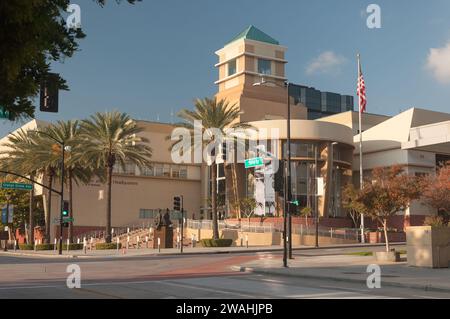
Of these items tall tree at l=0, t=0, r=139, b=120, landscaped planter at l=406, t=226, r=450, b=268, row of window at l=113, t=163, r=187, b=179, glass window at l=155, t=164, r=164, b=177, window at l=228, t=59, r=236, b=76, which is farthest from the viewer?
window at l=228, t=59, r=236, b=76

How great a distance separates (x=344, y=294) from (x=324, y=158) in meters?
49.8

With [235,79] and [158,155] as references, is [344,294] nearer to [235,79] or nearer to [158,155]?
[158,155]

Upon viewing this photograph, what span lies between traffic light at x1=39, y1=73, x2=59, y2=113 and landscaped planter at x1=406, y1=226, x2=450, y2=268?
15949 mm

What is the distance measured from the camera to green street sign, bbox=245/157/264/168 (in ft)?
190

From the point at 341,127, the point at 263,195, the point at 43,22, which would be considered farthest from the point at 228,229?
the point at 43,22

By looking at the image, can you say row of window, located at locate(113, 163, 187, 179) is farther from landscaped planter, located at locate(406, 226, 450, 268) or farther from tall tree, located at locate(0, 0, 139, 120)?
tall tree, located at locate(0, 0, 139, 120)

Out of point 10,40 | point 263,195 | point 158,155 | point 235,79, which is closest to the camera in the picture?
point 10,40

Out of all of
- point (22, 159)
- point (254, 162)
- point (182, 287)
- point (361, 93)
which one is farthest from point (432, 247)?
point (22, 159)

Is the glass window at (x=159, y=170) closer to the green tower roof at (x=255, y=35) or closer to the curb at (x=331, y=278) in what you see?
the green tower roof at (x=255, y=35)

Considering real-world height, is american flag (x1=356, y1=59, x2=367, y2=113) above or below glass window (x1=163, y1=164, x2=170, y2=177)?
above

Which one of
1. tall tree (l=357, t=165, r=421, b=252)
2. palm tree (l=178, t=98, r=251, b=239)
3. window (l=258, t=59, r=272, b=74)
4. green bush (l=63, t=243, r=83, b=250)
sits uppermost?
window (l=258, t=59, r=272, b=74)

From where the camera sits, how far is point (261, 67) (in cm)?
8850

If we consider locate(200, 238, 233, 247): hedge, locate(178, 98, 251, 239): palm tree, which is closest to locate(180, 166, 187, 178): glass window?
locate(178, 98, 251, 239): palm tree

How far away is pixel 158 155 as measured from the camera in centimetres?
7588
